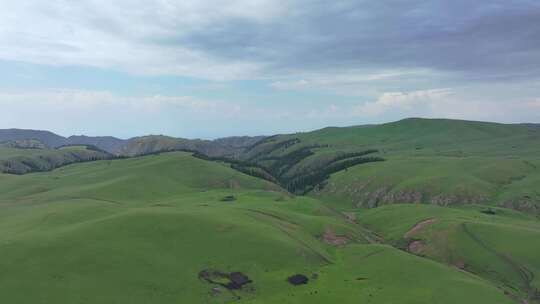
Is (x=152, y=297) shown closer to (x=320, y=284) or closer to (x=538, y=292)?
(x=320, y=284)

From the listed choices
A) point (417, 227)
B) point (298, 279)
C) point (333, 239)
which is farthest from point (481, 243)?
point (298, 279)

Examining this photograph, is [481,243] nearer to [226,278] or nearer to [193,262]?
[226,278]

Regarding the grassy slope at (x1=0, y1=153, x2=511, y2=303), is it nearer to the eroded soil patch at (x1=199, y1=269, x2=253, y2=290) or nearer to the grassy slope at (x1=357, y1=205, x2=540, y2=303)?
the eroded soil patch at (x1=199, y1=269, x2=253, y2=290)

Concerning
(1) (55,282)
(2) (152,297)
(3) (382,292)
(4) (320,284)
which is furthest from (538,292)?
(1) (55,282)

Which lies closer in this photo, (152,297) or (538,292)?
(152,297)

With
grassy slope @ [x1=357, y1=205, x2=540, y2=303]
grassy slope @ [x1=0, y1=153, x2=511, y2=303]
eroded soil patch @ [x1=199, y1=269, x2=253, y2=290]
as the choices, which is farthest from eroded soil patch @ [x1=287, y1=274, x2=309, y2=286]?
grassy slope @ [x1=357, y1=205, x2=540, y2=303]

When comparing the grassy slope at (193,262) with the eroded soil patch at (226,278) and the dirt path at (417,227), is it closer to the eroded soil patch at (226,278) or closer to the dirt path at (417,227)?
the eroded soil patch at (226,278)
